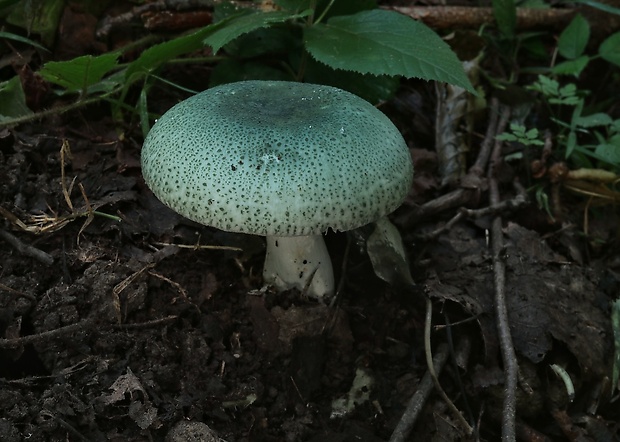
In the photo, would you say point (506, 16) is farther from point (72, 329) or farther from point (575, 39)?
point (72, 329)

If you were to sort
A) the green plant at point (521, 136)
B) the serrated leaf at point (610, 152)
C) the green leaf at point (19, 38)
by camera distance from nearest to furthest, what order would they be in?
the green leaf at point (19, 38)
the serrated leaf at point (610, 152)
the green plant at point (521, 136)

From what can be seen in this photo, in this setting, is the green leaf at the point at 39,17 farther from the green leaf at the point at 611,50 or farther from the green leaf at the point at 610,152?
the green leaf at the point at 611,50

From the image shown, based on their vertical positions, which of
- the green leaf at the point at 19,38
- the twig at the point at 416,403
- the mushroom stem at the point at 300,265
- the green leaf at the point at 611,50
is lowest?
the twig at the point at 416,403

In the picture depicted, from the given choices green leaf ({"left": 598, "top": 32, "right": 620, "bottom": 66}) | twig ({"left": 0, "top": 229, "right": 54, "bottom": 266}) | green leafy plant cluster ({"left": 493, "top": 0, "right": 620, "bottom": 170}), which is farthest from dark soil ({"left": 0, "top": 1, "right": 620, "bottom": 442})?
green leaf ({"left": 598, "top": 32, "right": 620, "bottom": 66})

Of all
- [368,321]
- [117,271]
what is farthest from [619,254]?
[117,271]

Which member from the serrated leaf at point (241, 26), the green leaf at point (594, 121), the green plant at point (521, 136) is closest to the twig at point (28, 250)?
the serrated leaf at point (241, 26)

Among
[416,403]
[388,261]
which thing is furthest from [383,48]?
[416,403]
